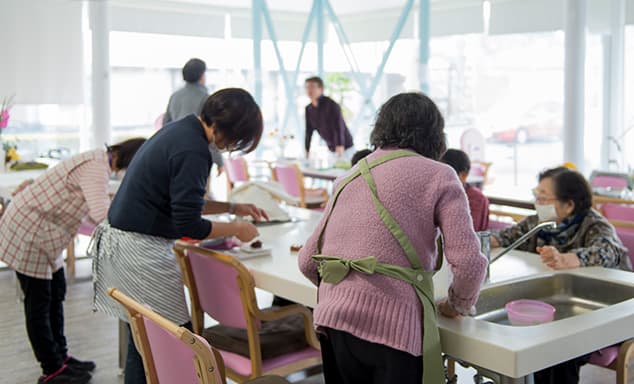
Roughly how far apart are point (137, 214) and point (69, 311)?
8.04 feet

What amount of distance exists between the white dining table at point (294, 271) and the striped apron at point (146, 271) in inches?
10.6

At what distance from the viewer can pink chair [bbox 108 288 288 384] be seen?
4.96 ft

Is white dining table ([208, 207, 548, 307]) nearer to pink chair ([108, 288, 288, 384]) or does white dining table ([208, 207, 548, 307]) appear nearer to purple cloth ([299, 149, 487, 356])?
purple cloth ([299, 149, 487, 356])

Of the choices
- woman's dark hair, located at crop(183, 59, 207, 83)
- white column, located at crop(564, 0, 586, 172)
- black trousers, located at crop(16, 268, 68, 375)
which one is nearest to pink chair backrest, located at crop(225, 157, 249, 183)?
woman's dark hair, located at crop(183, 59, 207, 83)

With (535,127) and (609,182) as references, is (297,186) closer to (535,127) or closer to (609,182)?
(609,182)

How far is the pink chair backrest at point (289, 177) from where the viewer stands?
5.97m

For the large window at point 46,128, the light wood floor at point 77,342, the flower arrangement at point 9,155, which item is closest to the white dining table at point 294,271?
the light wood floor at point 77,342

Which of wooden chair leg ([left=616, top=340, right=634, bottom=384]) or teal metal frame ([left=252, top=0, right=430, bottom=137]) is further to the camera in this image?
teal metal frame ([left=252, top=0, right=430, bottom=137])

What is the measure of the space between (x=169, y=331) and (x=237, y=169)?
512cm

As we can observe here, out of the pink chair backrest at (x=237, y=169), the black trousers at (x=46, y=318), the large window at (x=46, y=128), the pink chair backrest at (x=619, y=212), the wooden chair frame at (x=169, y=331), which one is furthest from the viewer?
the large window at (x=46, y=128)

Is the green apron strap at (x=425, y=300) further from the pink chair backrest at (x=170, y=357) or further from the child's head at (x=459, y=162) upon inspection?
the child's head at (x=459, y=162)

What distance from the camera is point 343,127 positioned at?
22.4 feet

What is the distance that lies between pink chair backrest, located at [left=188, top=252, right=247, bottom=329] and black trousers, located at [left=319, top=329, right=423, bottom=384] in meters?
0.61

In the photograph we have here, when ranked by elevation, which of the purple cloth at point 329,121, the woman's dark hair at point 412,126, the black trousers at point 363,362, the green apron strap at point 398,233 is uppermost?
the purple cloth at point 329,121
